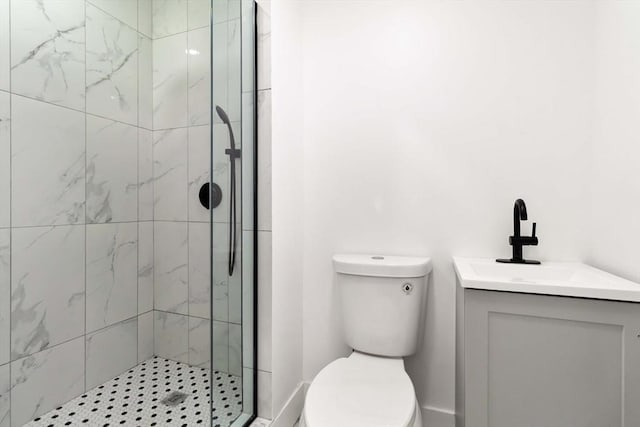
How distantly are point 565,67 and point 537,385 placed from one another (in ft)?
3.79

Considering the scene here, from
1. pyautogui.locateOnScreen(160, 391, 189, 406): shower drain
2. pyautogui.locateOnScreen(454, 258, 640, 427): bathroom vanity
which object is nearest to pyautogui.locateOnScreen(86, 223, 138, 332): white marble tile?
pyautogui.locateOnScreen(160, 391, 189, 406): shower drain

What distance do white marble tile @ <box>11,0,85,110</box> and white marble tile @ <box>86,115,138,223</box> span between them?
6.5 inches

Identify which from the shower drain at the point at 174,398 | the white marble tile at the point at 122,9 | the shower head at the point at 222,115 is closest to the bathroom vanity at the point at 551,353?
the shower head at the point at 222,115

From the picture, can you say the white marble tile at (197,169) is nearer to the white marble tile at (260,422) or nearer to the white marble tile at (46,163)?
the white marble tile at (46,163)

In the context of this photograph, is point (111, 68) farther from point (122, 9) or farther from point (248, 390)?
point (248, 390)

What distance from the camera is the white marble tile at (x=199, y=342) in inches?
72.5

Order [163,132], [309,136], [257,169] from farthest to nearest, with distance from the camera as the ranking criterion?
[163,132], [309,136], [257,169]

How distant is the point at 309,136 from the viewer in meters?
1.59

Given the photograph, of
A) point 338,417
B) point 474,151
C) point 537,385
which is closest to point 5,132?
point 338,417

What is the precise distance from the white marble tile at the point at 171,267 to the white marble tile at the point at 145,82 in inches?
24.4

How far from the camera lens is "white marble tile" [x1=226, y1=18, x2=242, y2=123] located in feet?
3.69

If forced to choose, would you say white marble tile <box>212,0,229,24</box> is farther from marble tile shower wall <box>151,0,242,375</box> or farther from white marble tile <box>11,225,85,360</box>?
white marble tile <box>11,225,85,360</box>

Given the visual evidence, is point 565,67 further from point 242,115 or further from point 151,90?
point 151,90

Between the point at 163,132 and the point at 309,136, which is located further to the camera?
the point at 163,132
